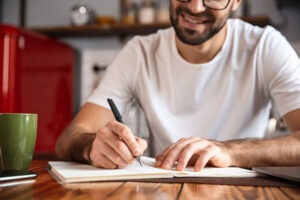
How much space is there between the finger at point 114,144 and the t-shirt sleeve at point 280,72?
0.71m

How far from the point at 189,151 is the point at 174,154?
34 mm

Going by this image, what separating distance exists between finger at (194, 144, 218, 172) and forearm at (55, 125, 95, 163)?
282 millimetres

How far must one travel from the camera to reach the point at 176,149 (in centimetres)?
90

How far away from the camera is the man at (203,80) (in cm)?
141

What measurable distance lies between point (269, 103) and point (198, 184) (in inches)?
34.4

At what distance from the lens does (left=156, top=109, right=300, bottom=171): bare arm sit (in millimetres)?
882

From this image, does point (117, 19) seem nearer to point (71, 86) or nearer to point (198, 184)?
point (71, 86)

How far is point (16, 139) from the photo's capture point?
805 mm

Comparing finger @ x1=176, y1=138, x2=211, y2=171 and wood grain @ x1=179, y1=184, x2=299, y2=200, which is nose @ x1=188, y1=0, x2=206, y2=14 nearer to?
finger @ x1=176, y1=138, x2=211, y2=171

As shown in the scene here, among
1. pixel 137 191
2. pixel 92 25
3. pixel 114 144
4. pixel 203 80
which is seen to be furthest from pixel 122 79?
pixel 92 25

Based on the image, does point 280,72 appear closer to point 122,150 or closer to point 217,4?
point 217,4

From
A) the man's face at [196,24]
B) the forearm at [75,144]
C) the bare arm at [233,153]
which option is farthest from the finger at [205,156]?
the man's face at [196,24]

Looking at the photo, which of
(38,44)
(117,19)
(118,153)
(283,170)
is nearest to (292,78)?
(283,170)

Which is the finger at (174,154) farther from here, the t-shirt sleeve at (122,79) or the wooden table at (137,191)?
the t-shirt sleeve at (122,79)
